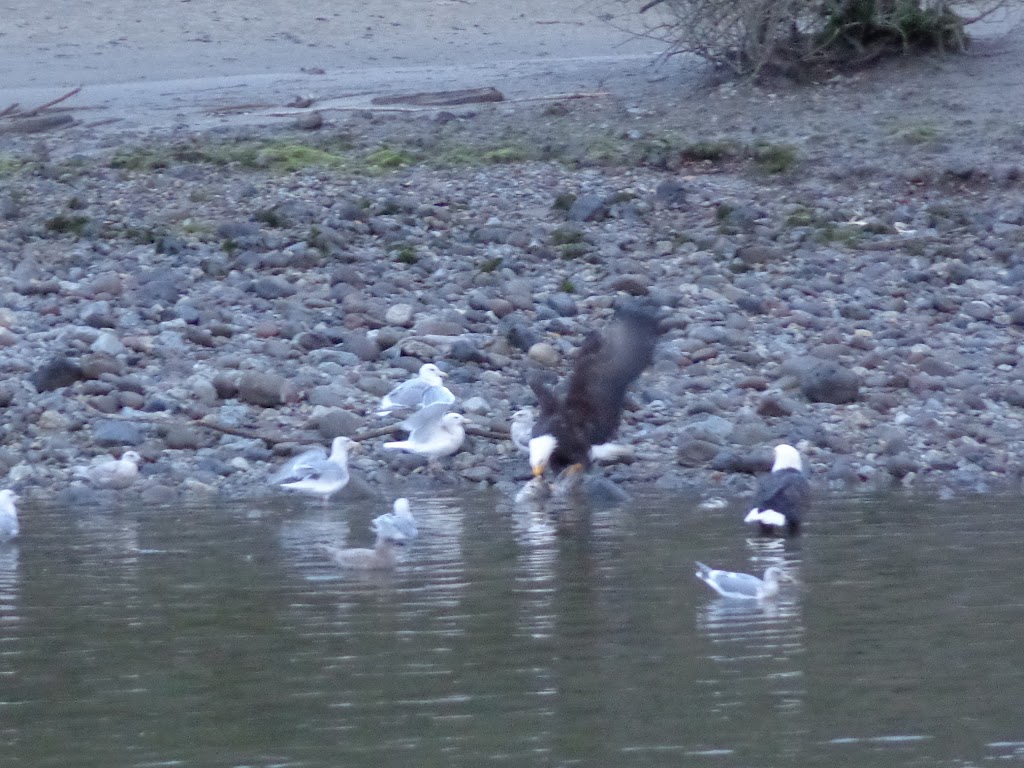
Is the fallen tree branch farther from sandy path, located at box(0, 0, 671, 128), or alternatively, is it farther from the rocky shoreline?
the rocky shoreline

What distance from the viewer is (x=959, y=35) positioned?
59.7 feet

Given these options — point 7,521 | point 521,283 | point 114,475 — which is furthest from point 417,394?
point 7,521

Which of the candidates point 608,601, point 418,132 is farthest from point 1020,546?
point 418,132

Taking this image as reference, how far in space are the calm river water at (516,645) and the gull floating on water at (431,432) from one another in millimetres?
1121

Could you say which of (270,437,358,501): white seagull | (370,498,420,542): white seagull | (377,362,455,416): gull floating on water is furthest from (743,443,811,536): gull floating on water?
(377,362,455,416): gull floating on water

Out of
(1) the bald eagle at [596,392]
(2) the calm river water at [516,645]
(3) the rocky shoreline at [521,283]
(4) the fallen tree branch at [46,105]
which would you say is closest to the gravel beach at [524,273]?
(3) the rocky shoreline at [521,283]

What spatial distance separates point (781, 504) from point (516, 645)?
90.4 inches

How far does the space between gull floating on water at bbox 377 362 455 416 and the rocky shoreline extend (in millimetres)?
203

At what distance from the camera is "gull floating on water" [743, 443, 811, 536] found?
819cm

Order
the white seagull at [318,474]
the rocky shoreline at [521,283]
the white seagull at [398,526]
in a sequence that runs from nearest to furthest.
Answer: the white seagull at [398,526], the white seagull at [318,474], the rocky shoreline at [521,283]

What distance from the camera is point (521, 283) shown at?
506 inches

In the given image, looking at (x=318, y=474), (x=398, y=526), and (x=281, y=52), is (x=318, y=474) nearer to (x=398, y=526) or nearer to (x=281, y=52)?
(x=398, y=526)

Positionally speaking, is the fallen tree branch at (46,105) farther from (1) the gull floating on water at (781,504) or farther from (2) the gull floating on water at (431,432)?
(1) the gull floating on water at (781,504)

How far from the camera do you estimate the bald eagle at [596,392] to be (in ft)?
31.3
